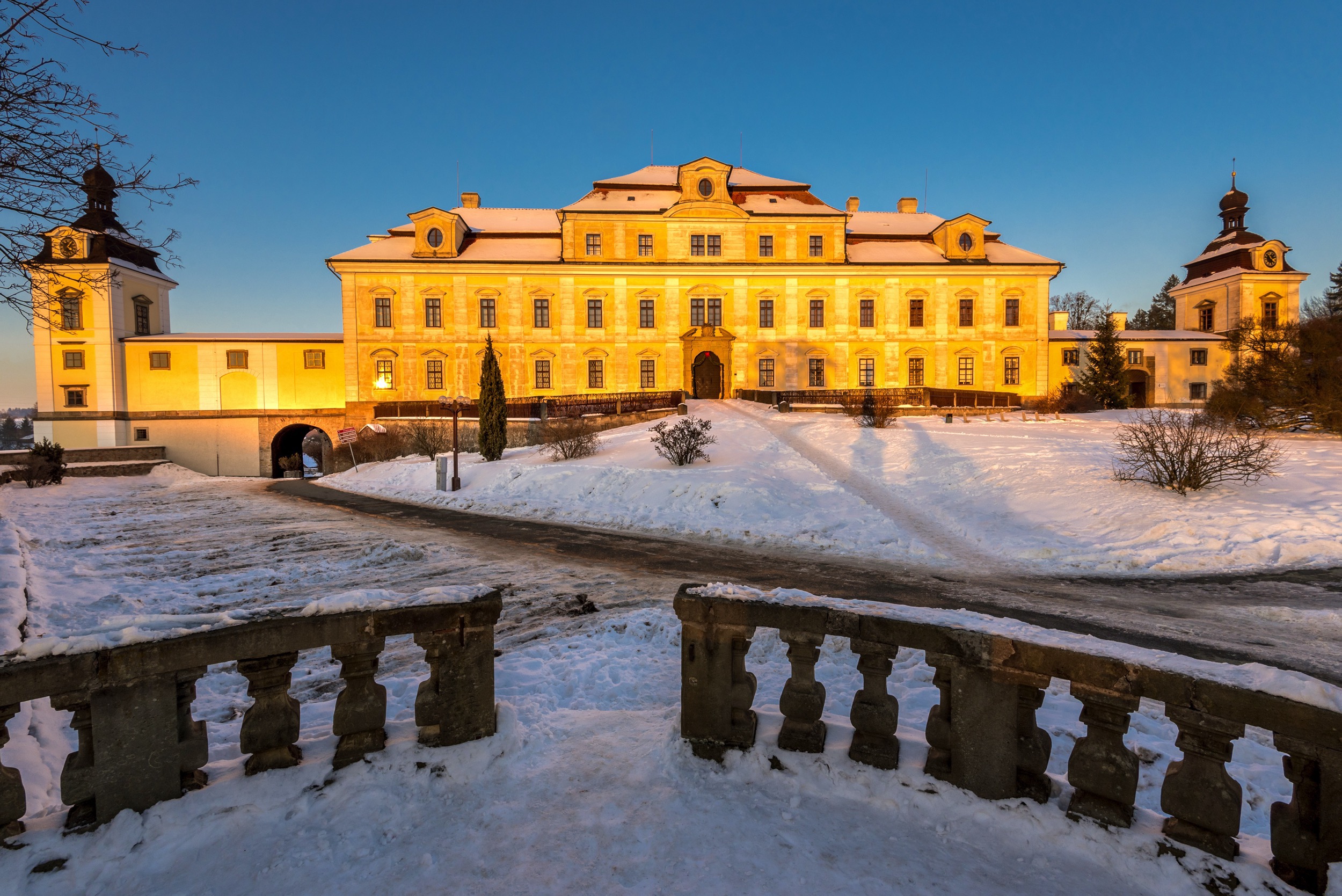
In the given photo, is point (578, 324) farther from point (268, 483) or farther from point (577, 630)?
point (577, 630)

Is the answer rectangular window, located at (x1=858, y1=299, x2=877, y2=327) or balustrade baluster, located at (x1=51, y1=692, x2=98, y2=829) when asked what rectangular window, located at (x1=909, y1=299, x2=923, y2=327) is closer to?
rectangular window, located at (x1=858, y1=299, x2=877, y2=327)

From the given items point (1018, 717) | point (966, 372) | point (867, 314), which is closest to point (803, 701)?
point (1018, 717)

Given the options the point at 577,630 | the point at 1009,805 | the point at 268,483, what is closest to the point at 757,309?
the point at 268,483

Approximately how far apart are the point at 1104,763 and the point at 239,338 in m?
49.1

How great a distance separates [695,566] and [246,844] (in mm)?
7793

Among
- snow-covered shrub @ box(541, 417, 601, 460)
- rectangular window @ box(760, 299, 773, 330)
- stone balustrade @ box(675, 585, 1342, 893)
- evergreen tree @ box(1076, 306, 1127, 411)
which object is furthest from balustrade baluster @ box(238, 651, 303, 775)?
evergreen tree @ box(1076, 306, 1127, 411)

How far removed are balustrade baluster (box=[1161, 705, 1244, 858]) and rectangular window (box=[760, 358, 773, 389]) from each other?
40.0 metres

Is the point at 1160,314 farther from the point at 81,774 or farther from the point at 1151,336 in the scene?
the point at 81,774

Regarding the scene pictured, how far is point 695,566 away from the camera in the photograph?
1029cm

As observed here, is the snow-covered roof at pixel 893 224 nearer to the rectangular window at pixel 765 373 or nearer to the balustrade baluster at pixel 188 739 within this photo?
the rectangular window at pixel 765 373

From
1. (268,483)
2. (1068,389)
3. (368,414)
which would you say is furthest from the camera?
(368,414)

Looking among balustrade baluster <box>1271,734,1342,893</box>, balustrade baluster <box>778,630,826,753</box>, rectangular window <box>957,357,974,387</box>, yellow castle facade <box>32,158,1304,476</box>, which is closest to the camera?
balustrade baluster <box>1271,734,1342,893</box>

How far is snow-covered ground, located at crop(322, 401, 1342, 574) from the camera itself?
10758mm

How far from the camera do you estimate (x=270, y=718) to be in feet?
10.8
